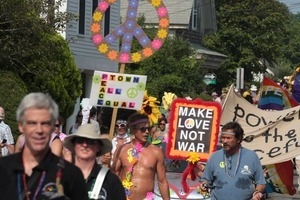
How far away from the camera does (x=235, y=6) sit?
62531mm

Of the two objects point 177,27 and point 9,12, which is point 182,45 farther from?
point 9,12

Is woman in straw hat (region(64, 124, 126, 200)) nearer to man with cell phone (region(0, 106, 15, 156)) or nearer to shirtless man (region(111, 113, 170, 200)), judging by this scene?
shirtless man (region(111, 113, 170, 200))

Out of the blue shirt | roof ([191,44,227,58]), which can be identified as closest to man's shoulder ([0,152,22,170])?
the blue shirt

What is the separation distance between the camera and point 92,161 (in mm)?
6445

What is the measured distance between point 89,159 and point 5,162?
1.53 meters

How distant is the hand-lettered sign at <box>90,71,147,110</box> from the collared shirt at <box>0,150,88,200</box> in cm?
678

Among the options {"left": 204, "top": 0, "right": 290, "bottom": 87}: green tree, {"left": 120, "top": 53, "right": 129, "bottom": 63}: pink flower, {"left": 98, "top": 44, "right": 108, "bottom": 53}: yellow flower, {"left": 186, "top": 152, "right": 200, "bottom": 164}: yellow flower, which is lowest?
{"left": 186, "top": 152, "right": 200, "bottom": 164}: yellow flower

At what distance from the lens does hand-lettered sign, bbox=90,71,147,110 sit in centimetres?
1179

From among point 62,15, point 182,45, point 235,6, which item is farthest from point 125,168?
point 235,6

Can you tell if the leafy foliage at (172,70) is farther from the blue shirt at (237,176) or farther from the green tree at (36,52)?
the blue shirt at (237,176)

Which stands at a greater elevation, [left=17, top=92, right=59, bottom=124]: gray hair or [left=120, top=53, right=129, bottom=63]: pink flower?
[left=120, top=53, right=129, bottom=63]: pink flower

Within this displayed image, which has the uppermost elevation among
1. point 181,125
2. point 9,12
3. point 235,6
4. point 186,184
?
point 235,6

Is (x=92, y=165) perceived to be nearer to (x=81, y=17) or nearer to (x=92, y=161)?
(x=92, y=161)

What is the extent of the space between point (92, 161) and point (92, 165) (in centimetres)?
3
